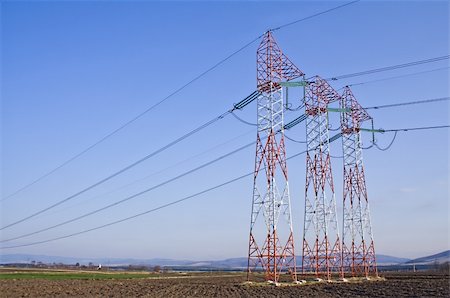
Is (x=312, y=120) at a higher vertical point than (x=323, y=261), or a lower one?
higher

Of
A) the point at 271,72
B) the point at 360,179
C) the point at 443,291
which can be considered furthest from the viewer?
the point at 360,179

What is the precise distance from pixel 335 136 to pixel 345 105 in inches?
135

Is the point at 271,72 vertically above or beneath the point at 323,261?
above

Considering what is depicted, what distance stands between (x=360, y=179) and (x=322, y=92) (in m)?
10.4

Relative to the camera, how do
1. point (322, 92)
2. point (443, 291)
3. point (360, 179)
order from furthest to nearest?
1. point (360, 179)
2. point (322, 92)
3. point (443, 291)

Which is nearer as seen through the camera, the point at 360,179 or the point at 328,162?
the point at 328,162

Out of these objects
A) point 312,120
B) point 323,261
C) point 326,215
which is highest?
point 312,120

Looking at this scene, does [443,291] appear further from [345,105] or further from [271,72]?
[345,105]

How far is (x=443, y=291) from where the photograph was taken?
29.3 m

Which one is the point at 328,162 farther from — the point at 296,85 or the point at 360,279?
the point at 360,279

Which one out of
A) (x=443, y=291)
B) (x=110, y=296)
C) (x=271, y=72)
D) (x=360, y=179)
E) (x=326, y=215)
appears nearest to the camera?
(x=443, y=291)

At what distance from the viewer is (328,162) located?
152 feet

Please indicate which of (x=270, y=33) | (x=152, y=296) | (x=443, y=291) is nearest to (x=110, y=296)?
(x=152, y=296)

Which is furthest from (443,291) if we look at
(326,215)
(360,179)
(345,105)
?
(345,105)
